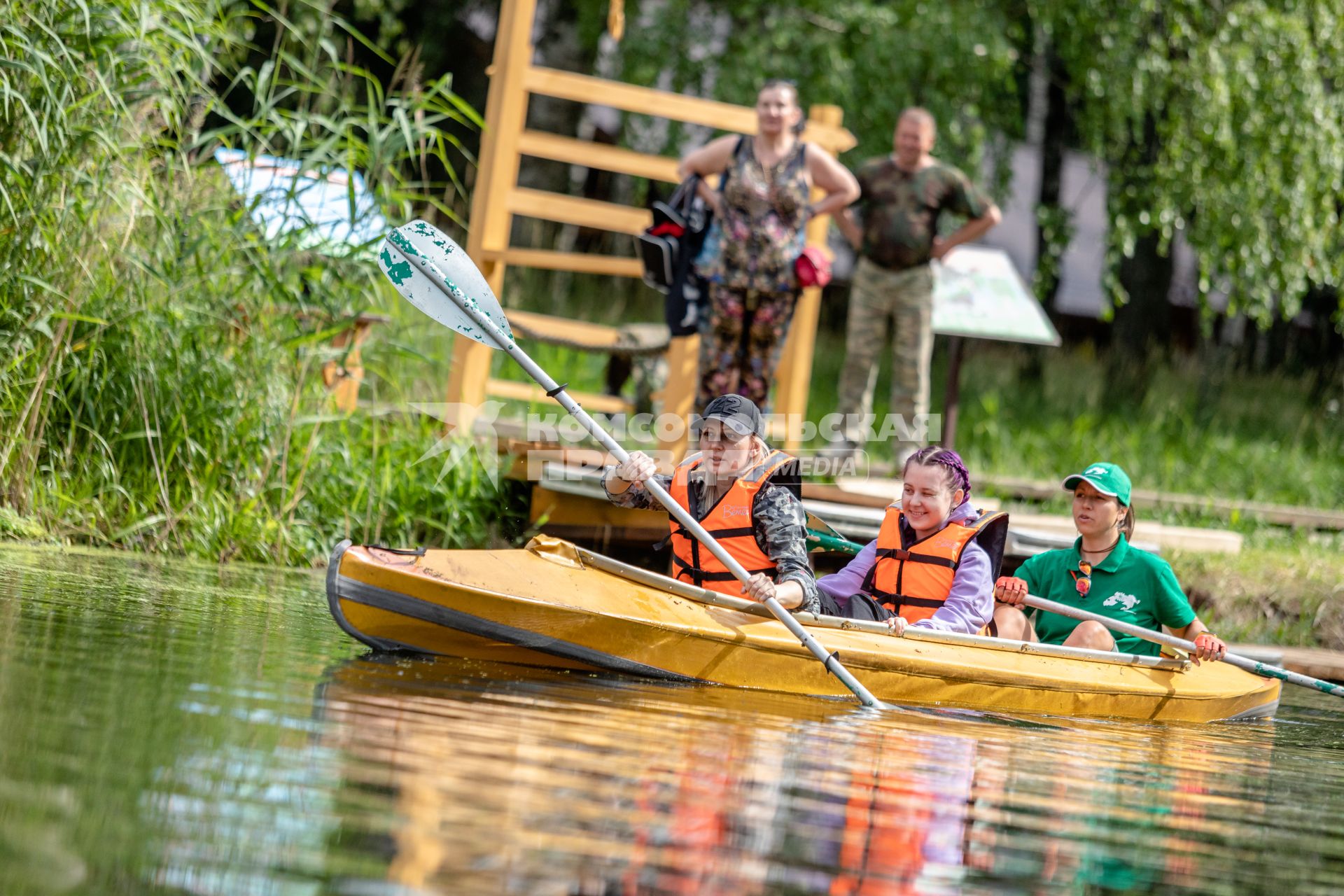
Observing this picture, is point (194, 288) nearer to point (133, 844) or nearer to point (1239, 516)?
point (133, 844)

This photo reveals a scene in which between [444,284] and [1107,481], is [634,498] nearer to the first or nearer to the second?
[444,284]

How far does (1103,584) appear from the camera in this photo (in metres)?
5.91

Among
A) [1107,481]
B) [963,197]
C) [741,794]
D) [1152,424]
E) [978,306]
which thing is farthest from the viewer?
[1152,424]

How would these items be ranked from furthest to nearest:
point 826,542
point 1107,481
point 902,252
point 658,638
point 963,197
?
1. point 902,252
2. point 963,197
3. point 826,542
4. point 1107,481
5. point 658,638

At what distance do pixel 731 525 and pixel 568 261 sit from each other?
318cm

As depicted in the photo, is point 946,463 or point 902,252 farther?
point 902,252

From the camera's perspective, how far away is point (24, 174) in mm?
5945

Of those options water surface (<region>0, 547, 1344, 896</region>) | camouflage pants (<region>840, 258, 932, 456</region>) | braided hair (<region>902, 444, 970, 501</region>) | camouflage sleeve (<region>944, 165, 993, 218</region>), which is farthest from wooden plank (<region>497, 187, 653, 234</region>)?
water surface (<region>0, 547, 1344, 896</region>)

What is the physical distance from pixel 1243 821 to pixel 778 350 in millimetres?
4117

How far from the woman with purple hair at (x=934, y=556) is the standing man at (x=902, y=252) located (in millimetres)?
2703

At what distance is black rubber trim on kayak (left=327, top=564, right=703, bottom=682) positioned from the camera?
466 centimetres

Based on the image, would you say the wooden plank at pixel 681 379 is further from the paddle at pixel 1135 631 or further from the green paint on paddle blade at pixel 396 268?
the green paint on paddle blade at pixel 396 268

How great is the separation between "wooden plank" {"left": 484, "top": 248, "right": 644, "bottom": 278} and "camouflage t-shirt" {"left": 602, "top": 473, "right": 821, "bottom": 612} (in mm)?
2657

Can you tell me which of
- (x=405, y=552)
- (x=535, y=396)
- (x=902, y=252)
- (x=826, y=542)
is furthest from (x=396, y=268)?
(x=535, y=396)
